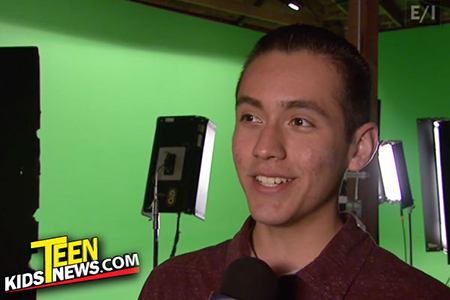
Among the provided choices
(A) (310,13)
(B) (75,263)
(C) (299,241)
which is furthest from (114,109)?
(C) (299,241)

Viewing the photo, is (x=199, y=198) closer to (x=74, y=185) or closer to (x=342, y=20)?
(x=74, y=185)

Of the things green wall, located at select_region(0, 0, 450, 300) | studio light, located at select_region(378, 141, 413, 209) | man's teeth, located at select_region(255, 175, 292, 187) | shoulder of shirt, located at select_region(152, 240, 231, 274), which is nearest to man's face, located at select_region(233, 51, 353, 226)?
man's teeth, located at select_region(255, 175, 292, 187)

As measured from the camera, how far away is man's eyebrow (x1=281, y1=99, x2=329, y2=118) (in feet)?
3.34

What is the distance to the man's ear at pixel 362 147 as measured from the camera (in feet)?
3.69

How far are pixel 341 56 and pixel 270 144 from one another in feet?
0.88

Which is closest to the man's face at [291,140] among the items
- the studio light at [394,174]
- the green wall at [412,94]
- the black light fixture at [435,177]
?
the black light fixture at [435,177]

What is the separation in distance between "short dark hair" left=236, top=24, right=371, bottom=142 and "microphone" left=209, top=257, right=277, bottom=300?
40 cm

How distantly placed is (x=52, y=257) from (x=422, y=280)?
3.79 m

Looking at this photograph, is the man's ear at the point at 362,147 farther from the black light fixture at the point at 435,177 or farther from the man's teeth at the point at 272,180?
the black light fixture at the point at 435,177

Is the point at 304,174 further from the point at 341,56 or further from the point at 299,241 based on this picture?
the point at 341,56

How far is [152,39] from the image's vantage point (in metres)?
5.15

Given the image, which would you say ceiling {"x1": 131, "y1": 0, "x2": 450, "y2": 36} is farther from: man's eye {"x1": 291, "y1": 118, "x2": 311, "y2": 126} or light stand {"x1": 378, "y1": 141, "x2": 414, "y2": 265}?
man's eye {"x1": 291, "y1": 118, "x2": 311, "y2": 126}

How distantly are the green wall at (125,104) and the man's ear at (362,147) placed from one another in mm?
3608

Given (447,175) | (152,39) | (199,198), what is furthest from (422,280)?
(152,39)
